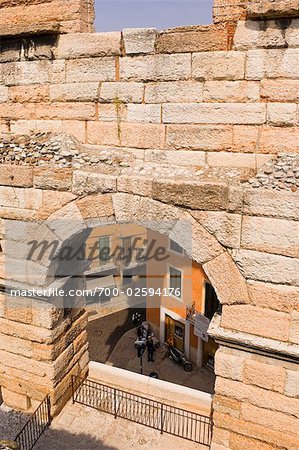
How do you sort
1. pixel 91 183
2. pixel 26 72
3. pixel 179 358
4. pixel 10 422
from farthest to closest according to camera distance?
1. pixel 179 358
2. pixel 10 422
3. pixel 26 72
4. pixel 91 183

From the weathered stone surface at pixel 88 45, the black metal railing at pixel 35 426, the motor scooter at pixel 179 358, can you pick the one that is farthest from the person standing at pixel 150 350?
the weathered stone surface at pixel 88 45

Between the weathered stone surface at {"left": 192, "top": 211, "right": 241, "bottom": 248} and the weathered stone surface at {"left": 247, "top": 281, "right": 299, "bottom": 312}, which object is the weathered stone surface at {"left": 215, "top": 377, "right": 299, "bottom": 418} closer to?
the weathered stone surface at {"left": 247, "top": 281, "right": 299, "bottom": 312}

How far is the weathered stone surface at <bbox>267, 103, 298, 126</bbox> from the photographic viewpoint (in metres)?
5.50

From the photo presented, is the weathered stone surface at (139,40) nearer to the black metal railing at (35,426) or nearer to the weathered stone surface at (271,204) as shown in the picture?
the weathered stone surface at (271,204)

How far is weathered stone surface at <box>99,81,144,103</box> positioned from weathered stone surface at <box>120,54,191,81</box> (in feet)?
0.36

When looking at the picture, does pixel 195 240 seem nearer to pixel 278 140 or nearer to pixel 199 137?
pixel 199 137

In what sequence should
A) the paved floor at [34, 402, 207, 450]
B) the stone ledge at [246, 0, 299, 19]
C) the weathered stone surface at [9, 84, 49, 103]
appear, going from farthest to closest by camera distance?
the paved floor at [34, 402, 207, 450] → the weathered stone surface at [9, 84, 49, 103] → the stone ledge at [246, 0, 299, 19]

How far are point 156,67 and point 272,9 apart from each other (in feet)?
5.68

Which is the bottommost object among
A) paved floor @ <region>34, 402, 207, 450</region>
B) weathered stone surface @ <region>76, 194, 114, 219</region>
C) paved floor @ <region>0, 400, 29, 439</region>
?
paved floor @ <region>34, 402, 207, 450</region>

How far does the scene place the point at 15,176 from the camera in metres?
6.88

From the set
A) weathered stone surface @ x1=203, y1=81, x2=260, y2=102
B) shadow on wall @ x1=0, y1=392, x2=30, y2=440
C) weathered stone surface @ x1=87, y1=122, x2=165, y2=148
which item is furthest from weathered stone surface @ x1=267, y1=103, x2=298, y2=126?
shadow on wall @ x1=0, y1=392, x2=30, y2=440

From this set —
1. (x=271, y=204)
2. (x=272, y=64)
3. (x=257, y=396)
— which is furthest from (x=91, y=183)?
(x=257, y=396)

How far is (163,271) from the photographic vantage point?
1600 centimetres

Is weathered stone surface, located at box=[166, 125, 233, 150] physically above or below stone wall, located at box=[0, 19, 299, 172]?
below
